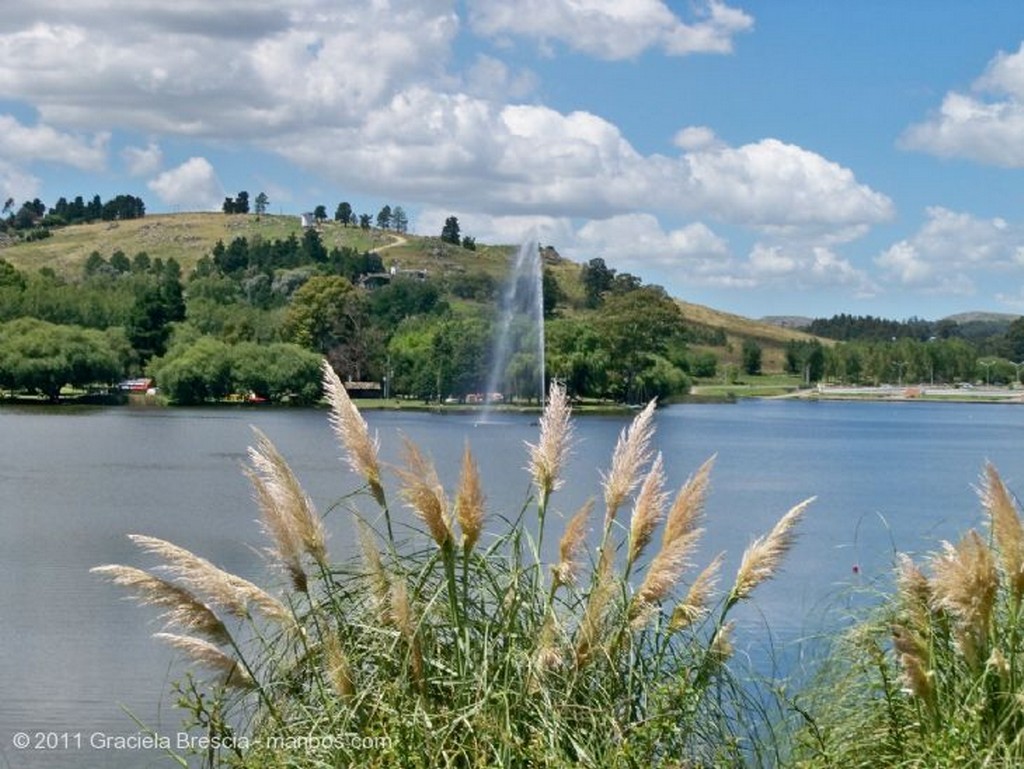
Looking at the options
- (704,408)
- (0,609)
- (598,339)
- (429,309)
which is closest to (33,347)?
(598,339)

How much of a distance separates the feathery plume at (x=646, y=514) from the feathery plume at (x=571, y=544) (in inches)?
7.2

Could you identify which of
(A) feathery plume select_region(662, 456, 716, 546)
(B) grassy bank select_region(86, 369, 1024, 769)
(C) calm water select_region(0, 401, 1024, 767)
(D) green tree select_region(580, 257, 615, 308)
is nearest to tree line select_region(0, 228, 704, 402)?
(C) calm water select_region(0, 401, 1024, 767)

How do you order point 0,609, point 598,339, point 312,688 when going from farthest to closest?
point 598,339 → point 0,609 → point 312,688

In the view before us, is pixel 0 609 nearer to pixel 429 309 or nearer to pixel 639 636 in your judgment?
pixel 639 636

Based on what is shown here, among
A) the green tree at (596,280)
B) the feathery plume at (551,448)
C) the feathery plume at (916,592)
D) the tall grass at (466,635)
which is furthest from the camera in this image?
the green tree at (596,280)

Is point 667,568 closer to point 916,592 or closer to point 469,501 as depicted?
point 469,501

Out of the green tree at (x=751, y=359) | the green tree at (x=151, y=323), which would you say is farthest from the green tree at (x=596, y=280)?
the green tree at (x=151, y=323)

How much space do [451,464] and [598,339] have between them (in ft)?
198

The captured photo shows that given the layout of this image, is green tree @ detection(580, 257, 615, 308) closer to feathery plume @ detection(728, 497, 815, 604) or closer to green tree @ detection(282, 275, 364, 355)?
green tree @ detection(282, 275, 364, 355)

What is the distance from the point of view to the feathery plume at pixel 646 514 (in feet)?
17.9

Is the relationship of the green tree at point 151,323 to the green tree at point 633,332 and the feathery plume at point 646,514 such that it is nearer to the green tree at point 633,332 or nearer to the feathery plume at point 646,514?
the green tree at point 633,332

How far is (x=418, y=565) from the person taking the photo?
599cm

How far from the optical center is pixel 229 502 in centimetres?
3616

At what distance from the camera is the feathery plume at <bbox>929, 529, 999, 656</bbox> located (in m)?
5.30
